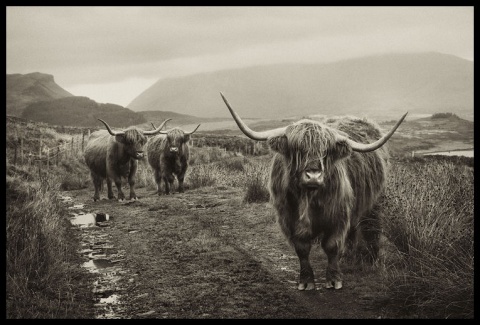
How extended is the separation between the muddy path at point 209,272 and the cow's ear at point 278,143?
1255mm

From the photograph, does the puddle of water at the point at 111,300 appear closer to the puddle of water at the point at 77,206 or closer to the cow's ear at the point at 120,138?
the puddle of water at the point at 77,206

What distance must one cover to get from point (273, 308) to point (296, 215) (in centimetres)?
85

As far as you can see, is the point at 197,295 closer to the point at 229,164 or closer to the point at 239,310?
the point at 239,310

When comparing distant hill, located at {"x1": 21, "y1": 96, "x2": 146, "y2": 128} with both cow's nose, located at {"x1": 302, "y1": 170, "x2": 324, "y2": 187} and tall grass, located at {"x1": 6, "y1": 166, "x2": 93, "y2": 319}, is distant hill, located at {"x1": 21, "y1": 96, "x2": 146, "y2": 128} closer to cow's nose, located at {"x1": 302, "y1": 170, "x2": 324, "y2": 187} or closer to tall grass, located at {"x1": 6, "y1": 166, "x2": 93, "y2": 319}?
tall grass, located at {"x1": 6, "y1": 166, "x2": 93, "y2": 319}

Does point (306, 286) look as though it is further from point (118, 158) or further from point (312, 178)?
point (118, 158)

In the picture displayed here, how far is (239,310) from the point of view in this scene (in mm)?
3518

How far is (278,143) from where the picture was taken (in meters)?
3.95

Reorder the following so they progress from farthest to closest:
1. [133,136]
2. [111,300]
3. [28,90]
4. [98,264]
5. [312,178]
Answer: [28,90] < [133,136] < [98,264] < [111,300] < [312,178]

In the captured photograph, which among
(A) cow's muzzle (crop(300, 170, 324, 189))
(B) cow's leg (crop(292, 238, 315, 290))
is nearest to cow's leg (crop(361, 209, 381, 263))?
(B) cow's leg (crop(292, 238, 315, 290))

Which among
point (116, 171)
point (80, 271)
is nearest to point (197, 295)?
point (80, 271)

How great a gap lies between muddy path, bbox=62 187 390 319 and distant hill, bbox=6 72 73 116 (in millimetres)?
53529

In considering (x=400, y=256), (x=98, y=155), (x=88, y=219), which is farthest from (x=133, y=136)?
(x=400, y=256)

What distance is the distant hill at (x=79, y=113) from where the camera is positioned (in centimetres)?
5488

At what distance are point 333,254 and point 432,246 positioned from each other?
0.86 meters
